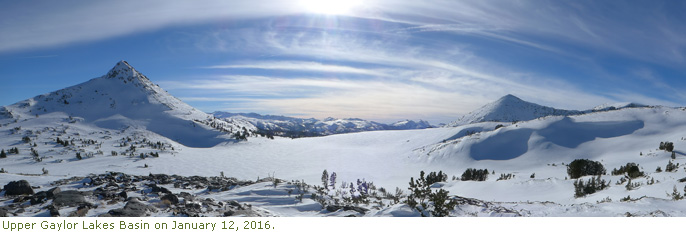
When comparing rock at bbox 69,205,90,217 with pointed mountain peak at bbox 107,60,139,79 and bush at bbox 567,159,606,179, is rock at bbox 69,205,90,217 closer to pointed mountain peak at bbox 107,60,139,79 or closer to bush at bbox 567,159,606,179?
bush at bbox 567,159,606,179

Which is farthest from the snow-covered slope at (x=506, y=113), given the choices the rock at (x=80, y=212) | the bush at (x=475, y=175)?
the rock at (x=80, y=212)

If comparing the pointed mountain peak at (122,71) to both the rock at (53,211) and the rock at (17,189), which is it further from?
the rock at (53,211)

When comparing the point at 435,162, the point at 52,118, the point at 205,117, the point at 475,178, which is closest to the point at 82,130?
the point at 52,118

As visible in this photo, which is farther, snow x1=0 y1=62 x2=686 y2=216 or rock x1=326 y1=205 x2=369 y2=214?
snow x1=0 y1=62 x2=686 y2=216

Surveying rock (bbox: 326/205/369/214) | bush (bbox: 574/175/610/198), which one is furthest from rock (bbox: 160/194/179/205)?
bush (bbox: 574/175/610/198)

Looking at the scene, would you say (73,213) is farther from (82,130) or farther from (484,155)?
(82,130)

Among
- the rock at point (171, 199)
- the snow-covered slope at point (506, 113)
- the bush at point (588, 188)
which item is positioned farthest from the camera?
the snow-covered slope at point (506, 113)

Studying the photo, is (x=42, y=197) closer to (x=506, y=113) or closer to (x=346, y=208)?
(x=346, y=208)
